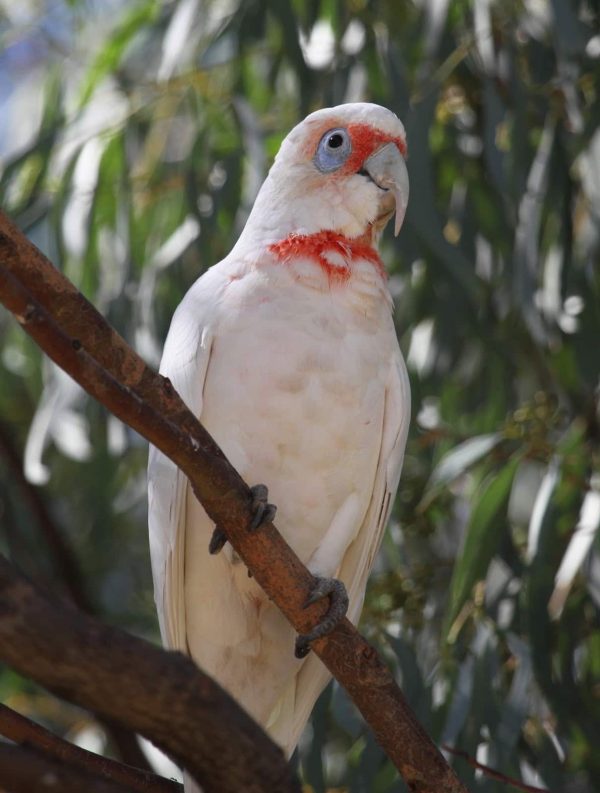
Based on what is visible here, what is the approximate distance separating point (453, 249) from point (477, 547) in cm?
57

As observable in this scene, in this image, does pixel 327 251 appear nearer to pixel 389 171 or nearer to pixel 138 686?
pixel 389 171

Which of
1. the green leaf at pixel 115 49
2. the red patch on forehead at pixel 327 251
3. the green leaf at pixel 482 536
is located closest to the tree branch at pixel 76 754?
the green leaf at pixel 482 536

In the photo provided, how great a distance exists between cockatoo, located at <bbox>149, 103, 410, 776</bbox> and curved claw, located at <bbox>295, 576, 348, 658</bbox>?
0.18 metres

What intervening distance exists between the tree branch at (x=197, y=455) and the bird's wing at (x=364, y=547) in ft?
1.21

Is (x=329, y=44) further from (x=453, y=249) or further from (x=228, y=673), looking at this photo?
(x=228, y=673)

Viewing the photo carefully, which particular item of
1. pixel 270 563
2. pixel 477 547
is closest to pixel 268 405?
pixel 270 563

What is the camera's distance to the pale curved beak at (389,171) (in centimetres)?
206

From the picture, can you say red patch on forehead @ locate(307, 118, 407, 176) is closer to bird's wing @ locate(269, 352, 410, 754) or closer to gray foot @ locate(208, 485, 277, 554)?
bird's wing @ locate(269, 352, 410, 754)

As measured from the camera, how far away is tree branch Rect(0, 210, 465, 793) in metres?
1.29

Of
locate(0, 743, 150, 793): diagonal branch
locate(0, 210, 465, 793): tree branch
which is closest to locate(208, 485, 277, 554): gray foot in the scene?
locate(0, 210, 465, 793): tree branch

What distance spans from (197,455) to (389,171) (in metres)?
0.85

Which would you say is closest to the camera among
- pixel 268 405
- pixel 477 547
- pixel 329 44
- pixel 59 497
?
pixel 268 405

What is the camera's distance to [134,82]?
3.03 meters

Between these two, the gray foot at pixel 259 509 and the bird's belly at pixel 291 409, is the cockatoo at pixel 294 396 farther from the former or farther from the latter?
the gray foot at pixel 259 509
